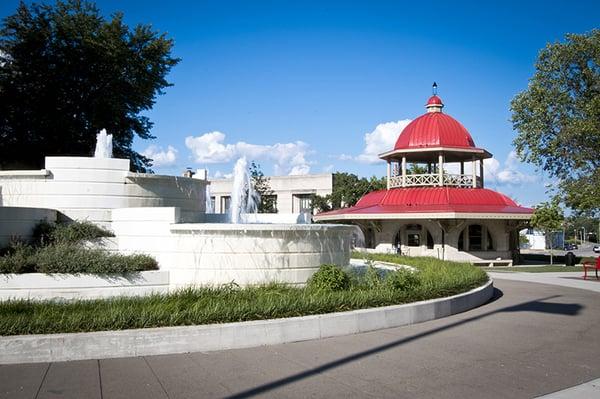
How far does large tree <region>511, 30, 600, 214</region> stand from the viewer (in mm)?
27562

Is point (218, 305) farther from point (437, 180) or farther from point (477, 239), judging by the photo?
point (437, 180)

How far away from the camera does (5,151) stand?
100 feet

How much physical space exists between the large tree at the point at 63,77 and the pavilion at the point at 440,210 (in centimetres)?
1671

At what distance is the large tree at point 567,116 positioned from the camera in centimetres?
2756

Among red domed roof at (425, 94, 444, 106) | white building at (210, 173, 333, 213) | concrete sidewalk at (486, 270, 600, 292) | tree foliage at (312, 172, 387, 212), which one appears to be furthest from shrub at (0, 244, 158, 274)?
white building at (210, 173, 333, 213)

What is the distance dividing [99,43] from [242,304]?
1050 inches

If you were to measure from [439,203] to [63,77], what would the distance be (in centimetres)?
2467

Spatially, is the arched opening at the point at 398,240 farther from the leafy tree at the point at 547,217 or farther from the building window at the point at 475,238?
the leafy tree at the point at 547,217

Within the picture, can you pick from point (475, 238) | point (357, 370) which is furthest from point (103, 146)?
point (475, 238)

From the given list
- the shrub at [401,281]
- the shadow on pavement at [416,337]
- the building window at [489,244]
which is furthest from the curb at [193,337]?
the building window at [489,244]

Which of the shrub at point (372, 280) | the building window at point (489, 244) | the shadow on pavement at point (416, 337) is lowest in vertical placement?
the shadow on pavement at point (416, 337)

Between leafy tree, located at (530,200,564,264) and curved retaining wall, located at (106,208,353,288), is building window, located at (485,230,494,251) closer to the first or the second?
leafy tree, located at (530,200,564,264)

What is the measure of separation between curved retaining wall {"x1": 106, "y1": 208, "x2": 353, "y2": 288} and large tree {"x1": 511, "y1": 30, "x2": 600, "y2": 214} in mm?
20456

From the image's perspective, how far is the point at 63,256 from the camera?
39.3 ft
